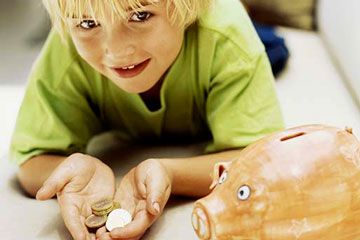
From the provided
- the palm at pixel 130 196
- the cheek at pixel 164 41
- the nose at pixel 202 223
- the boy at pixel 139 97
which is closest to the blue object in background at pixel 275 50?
the boy at pixel 139 97

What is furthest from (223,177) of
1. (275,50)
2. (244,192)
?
(275,50)

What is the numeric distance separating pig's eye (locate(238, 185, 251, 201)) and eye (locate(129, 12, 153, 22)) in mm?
253

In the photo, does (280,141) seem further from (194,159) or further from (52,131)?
(52,131)

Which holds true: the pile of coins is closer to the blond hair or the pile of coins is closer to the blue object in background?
the blond hair

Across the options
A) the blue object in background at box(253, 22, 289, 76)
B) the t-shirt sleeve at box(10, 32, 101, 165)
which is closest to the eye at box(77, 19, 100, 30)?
the t-shirt sleeve at box(10, 32, 101, 165)

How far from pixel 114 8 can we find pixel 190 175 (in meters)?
0.23

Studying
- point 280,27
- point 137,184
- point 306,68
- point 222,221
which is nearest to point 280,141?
point 222,221

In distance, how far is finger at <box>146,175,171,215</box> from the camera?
0.67m

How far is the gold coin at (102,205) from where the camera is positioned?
0.70 m

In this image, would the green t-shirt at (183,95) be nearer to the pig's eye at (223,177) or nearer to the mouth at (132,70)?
the mouth at (132,70)

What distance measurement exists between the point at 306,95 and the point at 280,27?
31 centimetres

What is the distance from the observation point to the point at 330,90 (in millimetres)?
1057

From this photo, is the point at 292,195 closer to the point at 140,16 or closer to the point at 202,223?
the point at 202,223

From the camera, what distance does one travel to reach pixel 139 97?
2.89 ft
